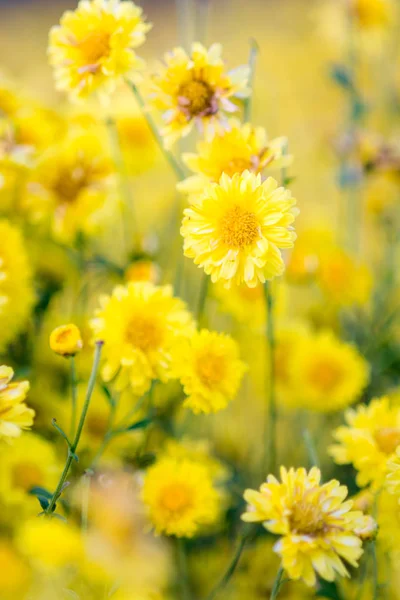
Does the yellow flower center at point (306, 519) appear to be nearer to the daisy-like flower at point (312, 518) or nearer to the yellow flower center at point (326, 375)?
the daisy-like flower at point (312, 518)

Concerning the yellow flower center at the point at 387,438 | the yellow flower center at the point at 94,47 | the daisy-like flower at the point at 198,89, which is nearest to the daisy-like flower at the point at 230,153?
the daisy-like flower at the point at 198,89

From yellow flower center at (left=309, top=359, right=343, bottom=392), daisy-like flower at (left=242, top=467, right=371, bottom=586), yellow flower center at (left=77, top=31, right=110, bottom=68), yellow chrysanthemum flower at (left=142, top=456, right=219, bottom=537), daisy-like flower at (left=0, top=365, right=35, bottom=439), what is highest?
yellow flower center at (left=77, top=31, right=110, bottom=68)

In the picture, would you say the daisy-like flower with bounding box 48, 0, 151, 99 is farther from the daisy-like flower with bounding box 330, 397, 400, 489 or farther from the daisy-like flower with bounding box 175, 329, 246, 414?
the daisy-like flower with bounding box 330, 397, 400, 489

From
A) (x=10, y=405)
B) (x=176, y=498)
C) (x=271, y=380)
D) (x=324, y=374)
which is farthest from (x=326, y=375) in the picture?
(x=10, y=405)

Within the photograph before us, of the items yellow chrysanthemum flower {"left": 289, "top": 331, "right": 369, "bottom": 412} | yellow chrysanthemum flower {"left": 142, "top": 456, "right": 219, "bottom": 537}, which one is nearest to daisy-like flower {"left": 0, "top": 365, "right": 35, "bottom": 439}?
yellow chrysanthemum flower {"left": 142, "top": 456, "right": 219, "bottom": 537}

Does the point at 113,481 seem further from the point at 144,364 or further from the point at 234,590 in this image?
the point at 234,590

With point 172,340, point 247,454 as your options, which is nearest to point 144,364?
point 172,340
